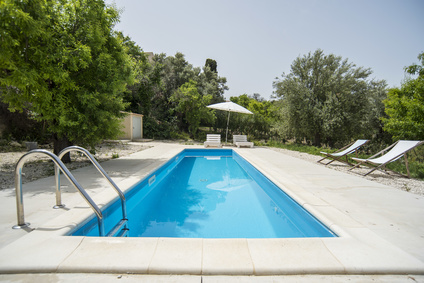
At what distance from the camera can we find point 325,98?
1441 cm

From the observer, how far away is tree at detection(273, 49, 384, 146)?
1344 cm

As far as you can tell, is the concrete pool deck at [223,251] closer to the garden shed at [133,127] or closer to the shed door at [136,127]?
the garden shed at [133,127]

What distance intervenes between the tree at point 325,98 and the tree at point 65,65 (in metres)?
11.2

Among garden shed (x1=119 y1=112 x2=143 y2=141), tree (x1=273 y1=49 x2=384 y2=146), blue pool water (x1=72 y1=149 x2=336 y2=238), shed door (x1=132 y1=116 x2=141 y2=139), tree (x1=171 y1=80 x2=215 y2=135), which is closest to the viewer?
blue pool water (x1=72 y1=149 x2=336 y2=238)

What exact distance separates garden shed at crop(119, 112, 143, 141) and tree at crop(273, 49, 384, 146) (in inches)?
417

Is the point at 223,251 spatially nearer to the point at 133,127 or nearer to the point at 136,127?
the point at 133,127

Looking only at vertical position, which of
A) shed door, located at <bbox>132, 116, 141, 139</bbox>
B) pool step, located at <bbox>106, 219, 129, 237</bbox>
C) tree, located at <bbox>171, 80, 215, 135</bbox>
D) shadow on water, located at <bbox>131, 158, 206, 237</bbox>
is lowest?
shadow on water, located at <bbox>131, 158, 206, 237</bbox>

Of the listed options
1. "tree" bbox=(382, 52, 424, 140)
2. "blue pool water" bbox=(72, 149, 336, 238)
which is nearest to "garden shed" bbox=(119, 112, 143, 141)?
"blue pool water" bbox=(72, 149, 336, 238)

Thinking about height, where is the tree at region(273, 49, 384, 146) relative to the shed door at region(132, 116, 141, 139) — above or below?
above

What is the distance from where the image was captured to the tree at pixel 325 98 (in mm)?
13441

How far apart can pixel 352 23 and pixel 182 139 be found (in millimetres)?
12955

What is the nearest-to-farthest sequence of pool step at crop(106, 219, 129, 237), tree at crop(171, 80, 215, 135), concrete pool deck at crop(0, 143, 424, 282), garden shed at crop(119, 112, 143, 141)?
concrete pool deck at crop(0, 143, 424, 282) → pool step at crop(106, 219, 129, 237) → garden shed at crop(119, 112, 143, 141) → tree at crop(171, 80, 215, 135)

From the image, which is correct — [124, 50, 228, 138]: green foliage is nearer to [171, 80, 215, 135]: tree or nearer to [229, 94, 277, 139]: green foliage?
[171, 80, 215, 135]: tree

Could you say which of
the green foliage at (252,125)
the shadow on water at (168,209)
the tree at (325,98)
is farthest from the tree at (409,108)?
the shadow on water at (168,209)
